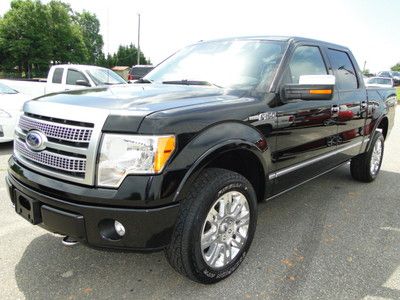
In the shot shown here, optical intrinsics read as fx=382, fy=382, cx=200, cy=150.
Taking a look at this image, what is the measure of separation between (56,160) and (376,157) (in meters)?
4.81

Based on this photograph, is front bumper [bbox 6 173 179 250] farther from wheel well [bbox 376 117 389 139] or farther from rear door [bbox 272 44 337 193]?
wheel well [bbox 376 117 389 139]

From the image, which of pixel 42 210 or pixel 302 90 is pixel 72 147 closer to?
pixel 42 210

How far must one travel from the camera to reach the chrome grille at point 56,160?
232cm

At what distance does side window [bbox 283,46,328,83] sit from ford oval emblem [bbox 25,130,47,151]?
2.05 meters

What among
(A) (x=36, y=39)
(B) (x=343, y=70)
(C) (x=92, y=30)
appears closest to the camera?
(B) (x=343, y=70)

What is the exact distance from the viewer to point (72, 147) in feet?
7.68

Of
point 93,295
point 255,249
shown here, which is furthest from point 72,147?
point 255,249

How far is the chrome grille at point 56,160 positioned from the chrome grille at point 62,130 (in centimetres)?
12

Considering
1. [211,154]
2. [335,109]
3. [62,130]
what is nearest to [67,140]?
[62,130]

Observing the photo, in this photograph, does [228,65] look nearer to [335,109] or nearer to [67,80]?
[335,109]

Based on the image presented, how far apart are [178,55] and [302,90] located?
5.32ft

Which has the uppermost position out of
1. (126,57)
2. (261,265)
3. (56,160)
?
(56,160)

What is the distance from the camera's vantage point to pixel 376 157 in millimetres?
5688

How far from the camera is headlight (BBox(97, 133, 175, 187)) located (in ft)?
7.38
